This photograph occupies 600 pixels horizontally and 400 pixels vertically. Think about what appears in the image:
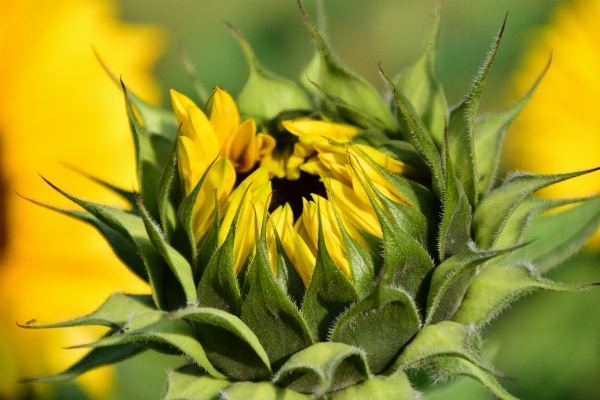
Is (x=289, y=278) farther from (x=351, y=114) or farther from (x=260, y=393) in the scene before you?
(x=351, y=114)

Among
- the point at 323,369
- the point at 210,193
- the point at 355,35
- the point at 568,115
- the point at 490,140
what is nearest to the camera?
the point at 323,369

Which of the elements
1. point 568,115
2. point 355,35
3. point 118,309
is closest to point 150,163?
point 118,309

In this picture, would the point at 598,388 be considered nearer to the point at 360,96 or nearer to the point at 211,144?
the point at 360,96

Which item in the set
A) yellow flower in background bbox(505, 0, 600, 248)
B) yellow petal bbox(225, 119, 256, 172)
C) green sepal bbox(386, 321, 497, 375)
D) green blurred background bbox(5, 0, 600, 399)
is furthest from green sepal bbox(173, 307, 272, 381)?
green blurred background bbox(5, 0, 600, 399)

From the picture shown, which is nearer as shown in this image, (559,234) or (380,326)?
(380,326)

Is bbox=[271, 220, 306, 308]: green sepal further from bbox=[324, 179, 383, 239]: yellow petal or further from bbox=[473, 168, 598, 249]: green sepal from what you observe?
bbox=[473, 168, 598, 249]: green sepal

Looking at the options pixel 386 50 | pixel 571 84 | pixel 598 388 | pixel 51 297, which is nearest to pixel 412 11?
pixel 386 50
